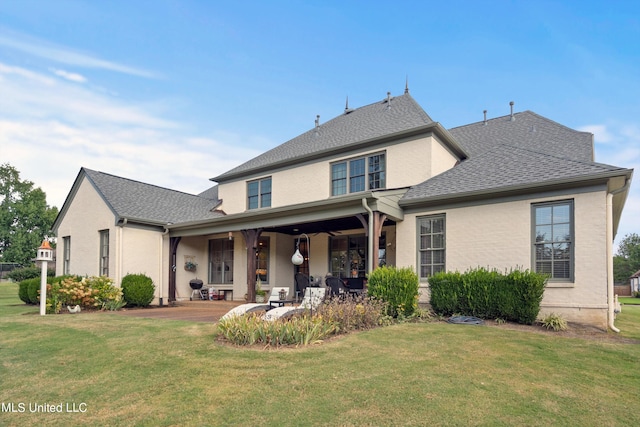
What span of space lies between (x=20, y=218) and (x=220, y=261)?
142ft

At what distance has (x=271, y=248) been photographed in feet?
57.8

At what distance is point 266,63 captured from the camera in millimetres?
16859

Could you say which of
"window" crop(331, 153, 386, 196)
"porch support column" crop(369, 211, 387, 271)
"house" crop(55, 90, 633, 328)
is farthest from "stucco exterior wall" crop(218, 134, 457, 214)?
"porch support column" crop(369, 211, 387, 271)

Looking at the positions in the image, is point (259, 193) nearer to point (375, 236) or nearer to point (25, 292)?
point (375, 236)

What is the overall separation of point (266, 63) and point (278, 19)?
2.43 meters

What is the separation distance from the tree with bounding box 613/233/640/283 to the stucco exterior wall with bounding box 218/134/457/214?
59577mm

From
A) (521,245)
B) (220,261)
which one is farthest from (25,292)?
(521,245)

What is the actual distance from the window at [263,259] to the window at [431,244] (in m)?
7.67

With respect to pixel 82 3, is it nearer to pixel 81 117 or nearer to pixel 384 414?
pixel 81 117

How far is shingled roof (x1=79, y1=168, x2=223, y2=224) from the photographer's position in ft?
53.2

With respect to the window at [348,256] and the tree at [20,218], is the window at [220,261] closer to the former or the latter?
the window at [348,256]

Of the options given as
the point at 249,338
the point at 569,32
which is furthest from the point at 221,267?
the point at 569,32

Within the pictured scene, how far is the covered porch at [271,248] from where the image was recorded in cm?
1377

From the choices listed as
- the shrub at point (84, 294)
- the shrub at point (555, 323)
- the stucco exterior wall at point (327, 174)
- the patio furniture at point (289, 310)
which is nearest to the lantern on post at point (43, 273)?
the shrub at point (84, 294)
